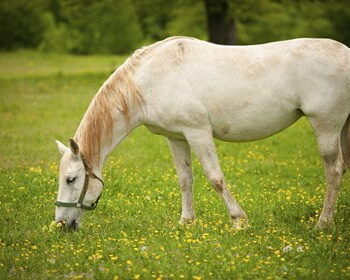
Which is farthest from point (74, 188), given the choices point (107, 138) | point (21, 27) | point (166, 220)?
point (21, 27)

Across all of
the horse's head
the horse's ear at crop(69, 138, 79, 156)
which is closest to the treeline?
the horse's head

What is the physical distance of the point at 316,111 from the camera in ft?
21.3

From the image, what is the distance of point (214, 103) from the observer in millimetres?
6621

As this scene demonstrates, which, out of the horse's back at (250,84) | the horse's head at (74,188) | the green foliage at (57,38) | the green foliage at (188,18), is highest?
the horse's back at (250,84)

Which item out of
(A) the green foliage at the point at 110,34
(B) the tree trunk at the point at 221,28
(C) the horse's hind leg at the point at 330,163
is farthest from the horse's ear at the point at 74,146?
(A) the green foliage at the point at 110,34

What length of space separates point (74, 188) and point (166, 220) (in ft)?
4.34

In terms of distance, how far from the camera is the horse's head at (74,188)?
6.45 meters

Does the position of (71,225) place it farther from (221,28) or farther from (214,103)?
(221,28)

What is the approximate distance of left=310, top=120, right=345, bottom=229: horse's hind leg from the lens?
661cm

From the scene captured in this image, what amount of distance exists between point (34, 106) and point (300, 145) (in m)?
8.58

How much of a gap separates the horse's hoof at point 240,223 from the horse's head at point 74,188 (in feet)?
5.02

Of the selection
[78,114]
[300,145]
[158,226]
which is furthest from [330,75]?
[78,114]

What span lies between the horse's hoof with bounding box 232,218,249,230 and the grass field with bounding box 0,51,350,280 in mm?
99

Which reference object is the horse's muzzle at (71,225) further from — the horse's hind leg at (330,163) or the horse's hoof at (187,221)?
the horse's hind leg at (330,163)
